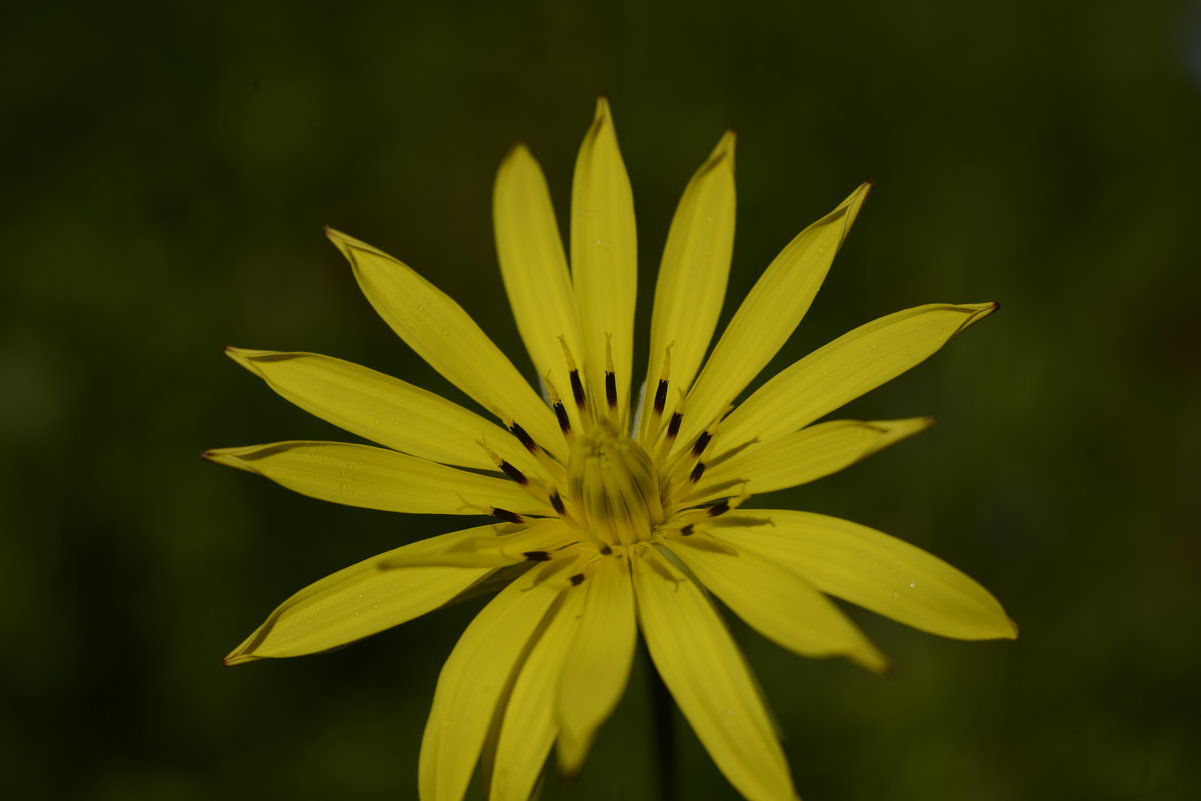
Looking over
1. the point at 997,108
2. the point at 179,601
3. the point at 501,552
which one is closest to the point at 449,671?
the point at 501,552

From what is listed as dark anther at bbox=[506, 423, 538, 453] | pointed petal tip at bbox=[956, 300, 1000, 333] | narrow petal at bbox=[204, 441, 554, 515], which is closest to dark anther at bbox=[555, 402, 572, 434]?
dark anther at bbox=[506, 423, 538, 453]

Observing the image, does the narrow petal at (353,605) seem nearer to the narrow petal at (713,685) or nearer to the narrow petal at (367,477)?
the narrow petal at (367,477)

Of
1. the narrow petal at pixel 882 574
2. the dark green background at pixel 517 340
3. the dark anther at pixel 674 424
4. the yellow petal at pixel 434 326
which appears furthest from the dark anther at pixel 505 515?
the dark green background at pixel 517 340

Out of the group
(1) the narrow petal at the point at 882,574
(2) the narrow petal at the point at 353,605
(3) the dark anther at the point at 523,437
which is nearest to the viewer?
(1) the narrow petal at the point at 882,574

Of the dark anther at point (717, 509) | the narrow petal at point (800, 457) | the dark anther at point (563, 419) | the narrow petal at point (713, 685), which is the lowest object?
the narrow petal at point (713, 685)

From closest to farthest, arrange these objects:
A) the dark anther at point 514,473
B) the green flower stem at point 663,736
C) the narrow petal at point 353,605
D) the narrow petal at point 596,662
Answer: the narrow petal at point 596,662 < the narrow petal at point 353,605 < the green flower stem at point 663,736 < the dark anther at point 514,473

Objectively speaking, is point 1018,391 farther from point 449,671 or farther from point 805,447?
point 449,671
